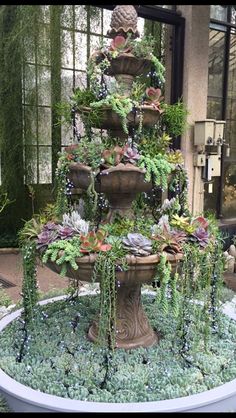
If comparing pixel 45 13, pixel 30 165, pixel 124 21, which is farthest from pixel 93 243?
pixel 45 13

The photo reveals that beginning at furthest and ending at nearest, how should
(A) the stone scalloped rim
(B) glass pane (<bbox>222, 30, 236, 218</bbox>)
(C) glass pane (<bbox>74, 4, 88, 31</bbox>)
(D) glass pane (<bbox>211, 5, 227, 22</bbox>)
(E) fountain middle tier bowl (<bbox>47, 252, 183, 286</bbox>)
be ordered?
(B) glass pane (<bbox>222, 30, 236, 218</bbox>)
(D) glass pane (<bbox>211, 5, 227, 22</bbox>)
(C) glass pane (<bbox>74, 4, 88, 31</bbox>)
(E) fountain middle tier bowl (<bbox>47, 252, 183, 286</bbox>)
(A) the stone scalloped rim

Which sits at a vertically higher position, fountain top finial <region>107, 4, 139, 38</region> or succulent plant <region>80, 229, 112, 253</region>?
fountain top finial <region>107, 4, 139, 38</region>

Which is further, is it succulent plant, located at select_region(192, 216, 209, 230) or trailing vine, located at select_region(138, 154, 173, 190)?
succulent plant, located at select_region(192, 216, 209, 230)

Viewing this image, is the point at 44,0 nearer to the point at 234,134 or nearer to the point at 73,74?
the point at 73,74

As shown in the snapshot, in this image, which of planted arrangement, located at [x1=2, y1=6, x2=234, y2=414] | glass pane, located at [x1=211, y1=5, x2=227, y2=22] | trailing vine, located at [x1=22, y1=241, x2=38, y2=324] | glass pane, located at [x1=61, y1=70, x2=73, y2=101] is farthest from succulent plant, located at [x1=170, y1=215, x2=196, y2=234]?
glass pane, located at [x1=211, y1=5, x2=227, y2=22]

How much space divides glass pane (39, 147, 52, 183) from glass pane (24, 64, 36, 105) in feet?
1.97

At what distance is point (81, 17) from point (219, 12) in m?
1.72

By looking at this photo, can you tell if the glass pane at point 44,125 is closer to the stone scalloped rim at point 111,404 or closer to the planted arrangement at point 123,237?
the planted arrangement at point 123,237

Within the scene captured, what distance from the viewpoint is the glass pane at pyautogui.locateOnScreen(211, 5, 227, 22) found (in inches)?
197

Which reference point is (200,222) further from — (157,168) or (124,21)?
(124,21)

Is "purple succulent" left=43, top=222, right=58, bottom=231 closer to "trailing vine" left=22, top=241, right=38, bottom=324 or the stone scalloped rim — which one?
"trailing vine" left=22, top=241, right=38, bottom=324

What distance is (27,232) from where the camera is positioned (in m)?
2.16

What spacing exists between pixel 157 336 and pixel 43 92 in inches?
138

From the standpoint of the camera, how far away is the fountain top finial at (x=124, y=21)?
205 cm
